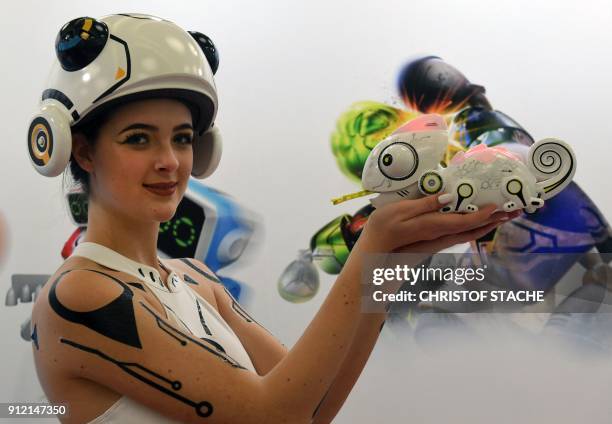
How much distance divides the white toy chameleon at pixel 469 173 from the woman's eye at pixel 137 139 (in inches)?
12.8

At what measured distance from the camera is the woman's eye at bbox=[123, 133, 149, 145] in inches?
36.0

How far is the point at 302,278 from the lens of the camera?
7.18 ft

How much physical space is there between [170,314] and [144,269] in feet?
0.33

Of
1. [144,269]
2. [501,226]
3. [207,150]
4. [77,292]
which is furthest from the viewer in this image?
[501,226]

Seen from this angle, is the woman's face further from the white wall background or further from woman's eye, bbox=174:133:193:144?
the white wall background

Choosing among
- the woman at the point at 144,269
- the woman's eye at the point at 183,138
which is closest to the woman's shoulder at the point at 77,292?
the woman at the point at 144,269

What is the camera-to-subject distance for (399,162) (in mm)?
908

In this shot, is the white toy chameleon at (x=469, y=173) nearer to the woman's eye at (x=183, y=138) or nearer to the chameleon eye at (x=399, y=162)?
the chameleon eye at (x=399, y=162)

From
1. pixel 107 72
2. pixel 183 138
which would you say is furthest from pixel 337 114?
pixel 107 72

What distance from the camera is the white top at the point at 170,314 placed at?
0.85 m

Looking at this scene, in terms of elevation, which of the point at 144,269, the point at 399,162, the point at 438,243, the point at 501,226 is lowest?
the point at 501,226

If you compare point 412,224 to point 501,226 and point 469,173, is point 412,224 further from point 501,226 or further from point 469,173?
point 501,226

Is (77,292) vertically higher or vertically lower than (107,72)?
lower

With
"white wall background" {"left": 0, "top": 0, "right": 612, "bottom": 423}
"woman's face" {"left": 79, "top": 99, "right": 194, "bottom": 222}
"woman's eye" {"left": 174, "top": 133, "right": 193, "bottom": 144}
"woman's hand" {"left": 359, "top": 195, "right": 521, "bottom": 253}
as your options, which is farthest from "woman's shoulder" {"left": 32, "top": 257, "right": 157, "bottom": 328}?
"white wall background" {"left": 0, "top": 0, "right": 612, "bottom": 423}
